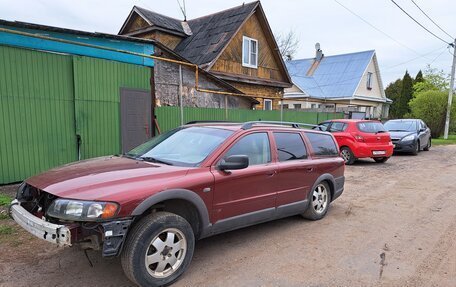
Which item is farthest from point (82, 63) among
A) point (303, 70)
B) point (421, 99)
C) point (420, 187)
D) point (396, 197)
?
point (303, 70)

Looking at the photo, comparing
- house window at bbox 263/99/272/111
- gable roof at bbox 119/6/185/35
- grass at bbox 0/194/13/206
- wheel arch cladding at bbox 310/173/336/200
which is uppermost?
gable roof at bbox 119/6/185/35

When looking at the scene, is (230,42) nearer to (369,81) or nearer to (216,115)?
(216,115)

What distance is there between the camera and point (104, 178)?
3.29 metres

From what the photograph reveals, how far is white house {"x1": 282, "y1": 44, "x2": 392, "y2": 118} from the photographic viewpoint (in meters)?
30.3

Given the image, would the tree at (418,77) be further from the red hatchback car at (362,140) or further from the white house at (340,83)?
the red hatchback car at (362,140)

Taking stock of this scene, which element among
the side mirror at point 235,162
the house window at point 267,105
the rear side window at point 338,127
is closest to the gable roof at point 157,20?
the house window at point 267,105

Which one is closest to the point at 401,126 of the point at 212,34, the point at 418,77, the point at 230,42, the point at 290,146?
the point at 230,42

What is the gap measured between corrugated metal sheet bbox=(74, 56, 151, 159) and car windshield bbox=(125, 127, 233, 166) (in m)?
3.92

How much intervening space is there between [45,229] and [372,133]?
35.8 ft

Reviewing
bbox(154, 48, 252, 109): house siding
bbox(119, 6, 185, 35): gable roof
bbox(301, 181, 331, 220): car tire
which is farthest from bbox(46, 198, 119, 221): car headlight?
bbox(119, 6, 185, 35): gable roof

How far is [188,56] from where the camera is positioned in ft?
57.8

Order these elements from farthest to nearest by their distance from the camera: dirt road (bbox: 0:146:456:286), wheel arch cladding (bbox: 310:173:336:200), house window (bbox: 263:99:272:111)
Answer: house window (bbox: 263:99:272:111) < wheel arch cladding (bbox: 310:173:336:200) < dirt road (bbox: 0:146:456:286)

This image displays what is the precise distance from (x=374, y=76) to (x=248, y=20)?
20732mm

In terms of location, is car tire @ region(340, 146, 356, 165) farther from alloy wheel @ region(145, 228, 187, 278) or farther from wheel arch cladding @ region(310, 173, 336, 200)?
alloy wheel @ region(145, 228, 187, 278)
